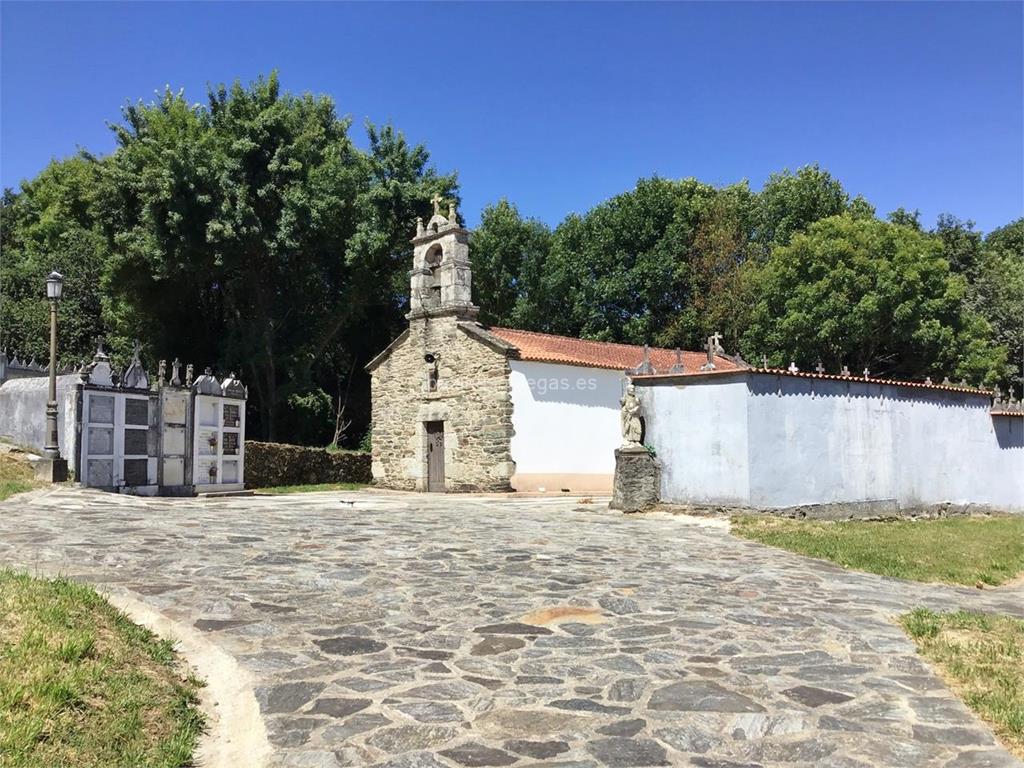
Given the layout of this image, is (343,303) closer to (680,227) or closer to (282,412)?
(282,412)

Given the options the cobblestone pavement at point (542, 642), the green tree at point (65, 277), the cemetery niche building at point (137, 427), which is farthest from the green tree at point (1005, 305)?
the green tree at point (65, 277)

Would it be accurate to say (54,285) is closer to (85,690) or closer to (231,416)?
(231,416)

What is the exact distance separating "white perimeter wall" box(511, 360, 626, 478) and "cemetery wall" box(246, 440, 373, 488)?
23.7 ft

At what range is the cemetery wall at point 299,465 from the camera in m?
23.3

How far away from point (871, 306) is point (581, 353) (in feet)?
38.8

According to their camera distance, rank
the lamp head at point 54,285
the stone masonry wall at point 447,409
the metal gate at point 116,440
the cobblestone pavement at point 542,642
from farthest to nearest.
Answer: the stone masonry wall at point 447,409
the metal gate at point 116,440
the lamp head at point 54,285
the cobblestone pavement at point 542,642

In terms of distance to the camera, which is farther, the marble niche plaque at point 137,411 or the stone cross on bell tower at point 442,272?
the stone cross on bell tower at point 442,272

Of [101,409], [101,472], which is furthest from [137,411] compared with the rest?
[101,472]

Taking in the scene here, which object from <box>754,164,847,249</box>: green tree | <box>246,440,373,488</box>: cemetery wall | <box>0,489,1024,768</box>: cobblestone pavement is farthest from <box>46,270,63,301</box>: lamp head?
<box>754,164,847,249</box>: green tree

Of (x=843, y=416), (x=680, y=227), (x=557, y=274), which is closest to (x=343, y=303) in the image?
(x=557, y=274)

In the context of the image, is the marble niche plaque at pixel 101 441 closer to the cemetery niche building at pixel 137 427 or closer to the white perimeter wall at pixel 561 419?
the cemetery niche building at pixel 137 427

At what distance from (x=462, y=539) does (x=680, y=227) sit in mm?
25701

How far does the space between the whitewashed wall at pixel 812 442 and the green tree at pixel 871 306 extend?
12097 mm

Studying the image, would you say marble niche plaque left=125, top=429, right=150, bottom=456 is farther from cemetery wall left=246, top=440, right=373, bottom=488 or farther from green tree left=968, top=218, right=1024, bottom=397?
green tree left=968, top=218, right=1024, bottom=397
